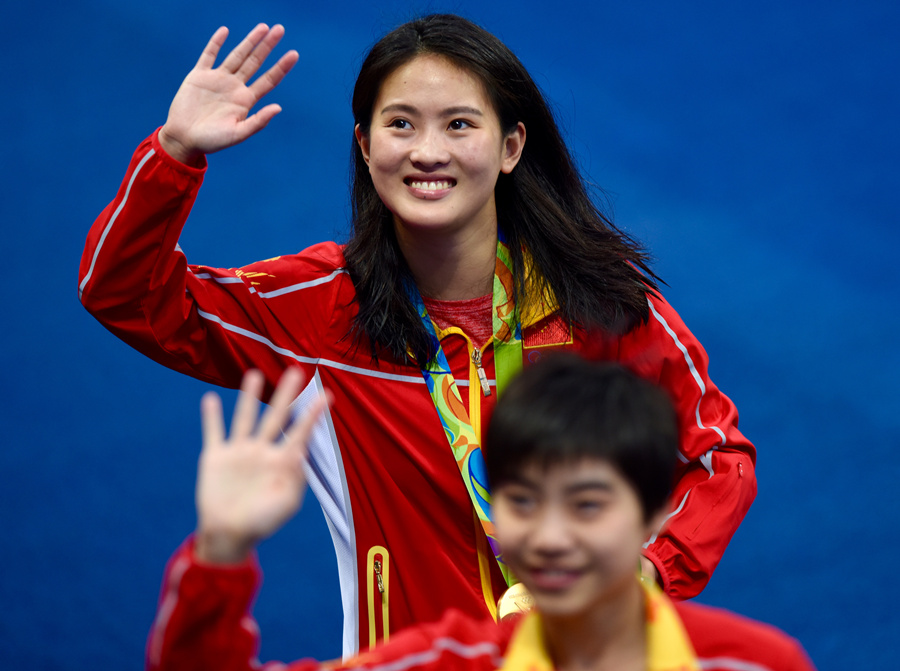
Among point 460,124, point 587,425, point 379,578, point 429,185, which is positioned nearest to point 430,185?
point 429,185

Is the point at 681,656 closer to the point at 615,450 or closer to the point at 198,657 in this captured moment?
the point at 615,450

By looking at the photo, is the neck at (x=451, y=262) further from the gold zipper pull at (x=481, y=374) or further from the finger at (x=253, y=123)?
the finger at (x=253, y=123)

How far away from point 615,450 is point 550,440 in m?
0.06

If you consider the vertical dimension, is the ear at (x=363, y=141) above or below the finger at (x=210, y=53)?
above

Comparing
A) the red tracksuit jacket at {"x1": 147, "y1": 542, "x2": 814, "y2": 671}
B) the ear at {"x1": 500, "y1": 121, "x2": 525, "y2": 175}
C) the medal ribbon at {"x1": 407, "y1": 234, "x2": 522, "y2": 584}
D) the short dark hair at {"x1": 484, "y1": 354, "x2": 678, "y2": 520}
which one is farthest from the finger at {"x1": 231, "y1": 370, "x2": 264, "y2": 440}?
the ear at {"x1": 500, "y1": 121, "x2": 525, "y2": 175}

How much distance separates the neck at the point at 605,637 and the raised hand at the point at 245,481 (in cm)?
28

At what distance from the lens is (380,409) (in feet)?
5.65

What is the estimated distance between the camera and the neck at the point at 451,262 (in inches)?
71.1

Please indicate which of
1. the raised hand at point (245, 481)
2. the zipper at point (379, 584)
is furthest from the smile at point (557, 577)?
the zipper at point (379, 584)

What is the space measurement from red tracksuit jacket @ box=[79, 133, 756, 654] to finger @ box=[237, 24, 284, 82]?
24 cm

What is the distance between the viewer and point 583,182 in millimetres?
1990

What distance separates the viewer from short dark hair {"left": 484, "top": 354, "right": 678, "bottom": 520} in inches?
40.0

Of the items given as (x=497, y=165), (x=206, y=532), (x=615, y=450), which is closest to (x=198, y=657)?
(x=206, y=532)

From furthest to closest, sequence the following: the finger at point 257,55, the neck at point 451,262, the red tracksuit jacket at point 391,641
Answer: the neck at point 451,262, the finger at point 257,55, the red tracksuit jacket at point 391,641
